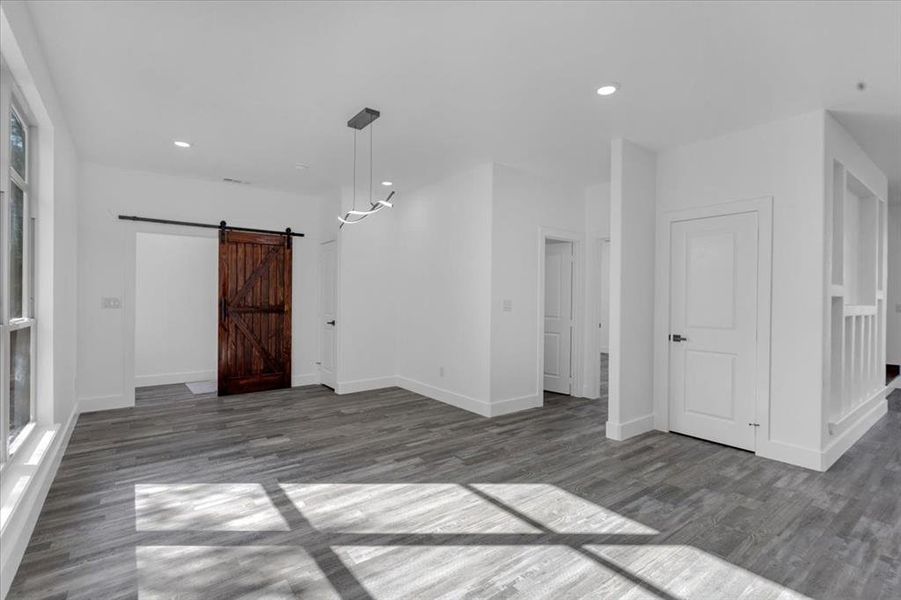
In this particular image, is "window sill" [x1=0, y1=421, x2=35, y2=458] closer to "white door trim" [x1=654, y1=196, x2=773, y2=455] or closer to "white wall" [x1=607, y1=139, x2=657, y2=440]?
"white wall" [x1=607, y1=139, x2=657, y2=440]

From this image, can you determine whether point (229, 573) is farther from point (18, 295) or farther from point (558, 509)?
point (18, 295)

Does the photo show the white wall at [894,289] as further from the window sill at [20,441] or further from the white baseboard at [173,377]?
the white baseboard at [173,377]

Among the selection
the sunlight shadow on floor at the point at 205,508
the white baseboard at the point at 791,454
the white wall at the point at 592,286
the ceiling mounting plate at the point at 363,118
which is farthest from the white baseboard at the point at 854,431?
the ceiling mounting plate at the point at 363,118

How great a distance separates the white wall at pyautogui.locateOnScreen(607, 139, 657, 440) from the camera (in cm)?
421

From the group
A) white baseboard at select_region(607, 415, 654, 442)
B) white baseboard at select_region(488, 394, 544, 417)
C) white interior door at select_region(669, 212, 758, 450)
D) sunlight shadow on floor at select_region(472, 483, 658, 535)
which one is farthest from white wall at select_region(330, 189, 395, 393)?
white interior door at select_region(669, 212, 758, 450)

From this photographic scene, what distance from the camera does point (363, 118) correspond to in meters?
3.69

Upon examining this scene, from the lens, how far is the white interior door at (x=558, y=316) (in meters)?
6.01

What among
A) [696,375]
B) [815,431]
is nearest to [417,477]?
[696,375]

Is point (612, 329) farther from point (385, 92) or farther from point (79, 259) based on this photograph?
point (79, 259)

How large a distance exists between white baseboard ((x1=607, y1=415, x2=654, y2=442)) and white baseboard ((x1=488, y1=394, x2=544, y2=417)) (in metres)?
1.20

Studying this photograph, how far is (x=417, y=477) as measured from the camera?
→ 131 inches

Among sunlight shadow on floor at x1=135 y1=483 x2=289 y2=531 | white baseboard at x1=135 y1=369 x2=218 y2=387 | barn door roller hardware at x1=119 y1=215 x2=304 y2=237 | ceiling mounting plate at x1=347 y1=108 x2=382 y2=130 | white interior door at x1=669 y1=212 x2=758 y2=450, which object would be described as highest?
ceiling mounting plate at x1=347 y1=108 x2=382 y2=130

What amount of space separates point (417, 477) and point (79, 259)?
4.69m

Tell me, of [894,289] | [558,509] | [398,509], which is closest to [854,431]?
[558,509]
